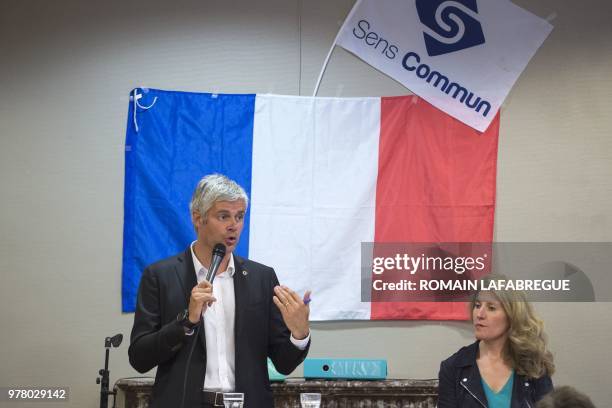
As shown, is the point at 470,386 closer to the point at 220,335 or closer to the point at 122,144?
the point at 220,335

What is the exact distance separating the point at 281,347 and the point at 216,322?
0.26 metres

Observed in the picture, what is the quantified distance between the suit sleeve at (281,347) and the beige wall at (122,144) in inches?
74.1

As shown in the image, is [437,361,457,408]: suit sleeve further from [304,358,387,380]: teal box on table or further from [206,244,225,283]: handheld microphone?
[206,244,225,283]: handheld microphone

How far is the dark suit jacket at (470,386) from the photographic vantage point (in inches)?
123

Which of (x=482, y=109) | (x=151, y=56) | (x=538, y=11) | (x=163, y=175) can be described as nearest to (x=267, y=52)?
(x=151, y=56)

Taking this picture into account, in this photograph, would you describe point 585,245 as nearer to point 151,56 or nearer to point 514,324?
point 514,324

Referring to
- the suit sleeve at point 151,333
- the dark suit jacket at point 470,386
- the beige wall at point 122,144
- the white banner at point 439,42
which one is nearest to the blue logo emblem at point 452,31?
the white banner at point 439,42

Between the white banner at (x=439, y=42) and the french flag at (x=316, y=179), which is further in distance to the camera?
the white banner at (x=439, y=42)

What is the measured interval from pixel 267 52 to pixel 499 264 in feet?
6.43

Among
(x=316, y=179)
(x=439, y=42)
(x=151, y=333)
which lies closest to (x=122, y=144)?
(x=316, y=179)

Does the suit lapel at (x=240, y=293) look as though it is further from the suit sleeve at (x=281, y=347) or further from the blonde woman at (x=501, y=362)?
the blonde woman at (x=501, y=362)

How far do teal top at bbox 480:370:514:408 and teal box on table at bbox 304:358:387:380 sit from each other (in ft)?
3.48

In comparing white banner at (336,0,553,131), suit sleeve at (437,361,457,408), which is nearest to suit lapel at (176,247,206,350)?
suit sleeve at (437,361,457,408)

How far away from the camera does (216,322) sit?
2602 millimetres
